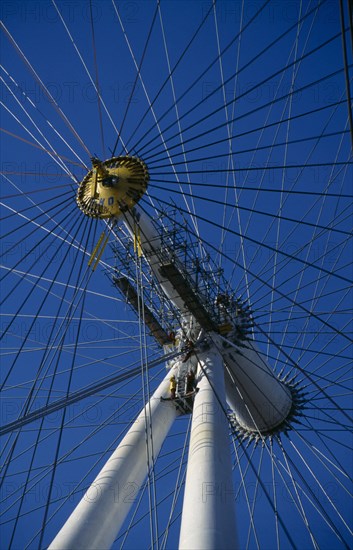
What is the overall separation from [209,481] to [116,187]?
23.5 ft

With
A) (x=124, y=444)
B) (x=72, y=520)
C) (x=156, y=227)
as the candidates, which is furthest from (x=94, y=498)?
(x=156, y=227)

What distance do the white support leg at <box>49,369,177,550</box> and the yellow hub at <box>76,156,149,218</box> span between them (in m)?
5.07

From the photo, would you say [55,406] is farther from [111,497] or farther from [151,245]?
[151,245]

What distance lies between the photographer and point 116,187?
1182 cm

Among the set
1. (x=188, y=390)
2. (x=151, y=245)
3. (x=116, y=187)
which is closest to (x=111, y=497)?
(x=188, y=390)

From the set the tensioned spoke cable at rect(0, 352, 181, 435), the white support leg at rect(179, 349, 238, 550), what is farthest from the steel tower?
the tensioned spoke cable at rect(0, 352, 181, 435)

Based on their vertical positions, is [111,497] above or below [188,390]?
below

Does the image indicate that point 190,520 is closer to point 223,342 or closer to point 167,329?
point 223,342

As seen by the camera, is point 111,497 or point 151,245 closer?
point 111,497

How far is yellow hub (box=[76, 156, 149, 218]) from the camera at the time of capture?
11797 millimetres

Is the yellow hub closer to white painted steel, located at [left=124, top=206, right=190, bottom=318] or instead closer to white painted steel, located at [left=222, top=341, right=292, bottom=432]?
white painted steel, located at [left=124, top=206, right=190, bottom=318]

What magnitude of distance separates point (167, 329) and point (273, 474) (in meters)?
5.90

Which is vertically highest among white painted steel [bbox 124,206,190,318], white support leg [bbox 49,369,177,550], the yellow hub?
the yellow hub

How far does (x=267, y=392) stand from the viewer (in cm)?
1538
